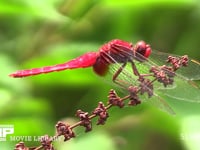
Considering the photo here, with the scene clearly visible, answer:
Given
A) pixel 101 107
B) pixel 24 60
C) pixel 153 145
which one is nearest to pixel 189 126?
pixel 153 145

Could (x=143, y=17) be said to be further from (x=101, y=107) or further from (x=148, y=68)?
(x=101, y=107)

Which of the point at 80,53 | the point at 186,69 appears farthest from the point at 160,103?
the point at 80,53

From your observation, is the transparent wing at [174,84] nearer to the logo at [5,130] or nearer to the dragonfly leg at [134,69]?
the dragonfly leg at [134,69]

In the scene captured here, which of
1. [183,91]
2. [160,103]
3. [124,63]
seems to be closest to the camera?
[160,103]

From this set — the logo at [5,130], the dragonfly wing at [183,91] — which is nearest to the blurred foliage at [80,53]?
the logo at [5,130]

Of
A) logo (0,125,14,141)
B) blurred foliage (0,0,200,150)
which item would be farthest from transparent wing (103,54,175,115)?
logo (0,125,14,141)

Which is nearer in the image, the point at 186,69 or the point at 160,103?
the point at 160,103

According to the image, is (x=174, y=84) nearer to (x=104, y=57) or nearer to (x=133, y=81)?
(x=133, y=81)

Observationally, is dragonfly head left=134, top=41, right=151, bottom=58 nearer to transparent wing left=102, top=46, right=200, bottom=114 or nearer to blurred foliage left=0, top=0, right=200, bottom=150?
transparent wing left=102, top=46, right=200, bottom=114
